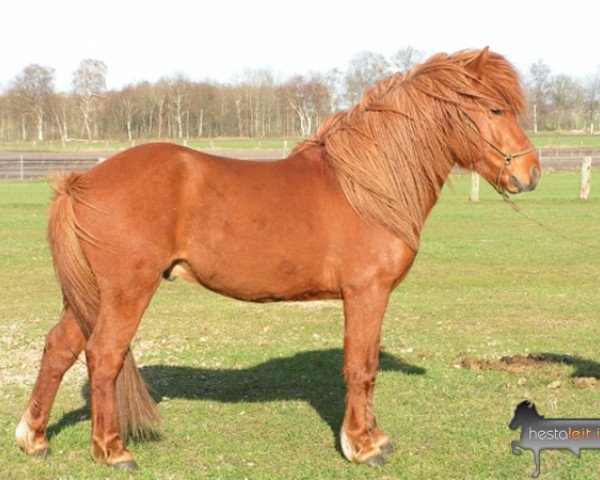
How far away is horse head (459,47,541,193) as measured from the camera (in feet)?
16.3

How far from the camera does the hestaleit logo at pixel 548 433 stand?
4.61 metres

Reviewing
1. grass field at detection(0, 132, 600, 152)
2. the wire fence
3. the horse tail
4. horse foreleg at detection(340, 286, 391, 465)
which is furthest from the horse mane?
grass field at detection(0, 132, 600, 152)

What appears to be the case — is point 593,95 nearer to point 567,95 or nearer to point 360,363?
point 567,95

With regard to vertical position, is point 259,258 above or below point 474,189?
above

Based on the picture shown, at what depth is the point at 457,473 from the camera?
4688 millimetres

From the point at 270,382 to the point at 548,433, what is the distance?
9.50 feet

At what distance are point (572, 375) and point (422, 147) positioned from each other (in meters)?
3.15

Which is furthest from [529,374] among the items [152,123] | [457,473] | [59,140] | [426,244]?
[59,140]

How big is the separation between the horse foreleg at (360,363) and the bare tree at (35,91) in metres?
77.4

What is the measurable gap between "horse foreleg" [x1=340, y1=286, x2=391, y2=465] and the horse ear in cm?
159

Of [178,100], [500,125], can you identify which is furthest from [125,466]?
[178,100]

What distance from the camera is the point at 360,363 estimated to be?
4.87 metres

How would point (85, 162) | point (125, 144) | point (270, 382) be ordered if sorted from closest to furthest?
point (270, 382), point (85, 162), point (125, 144)

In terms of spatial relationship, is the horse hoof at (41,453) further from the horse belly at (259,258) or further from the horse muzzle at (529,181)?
the horse muzzle at (529,181)
